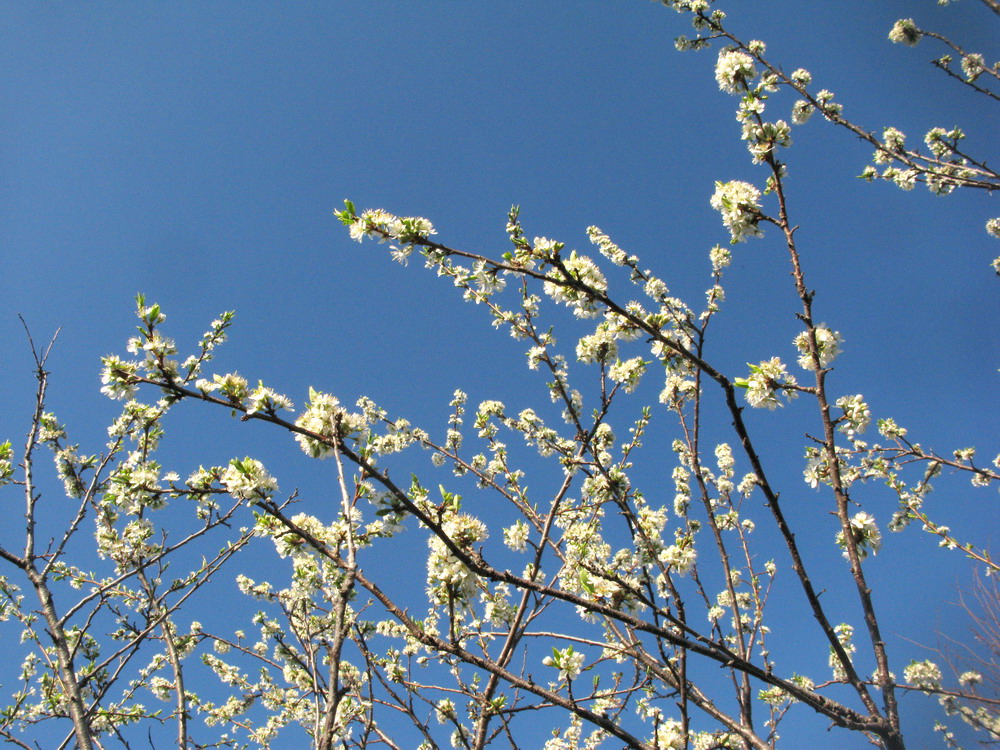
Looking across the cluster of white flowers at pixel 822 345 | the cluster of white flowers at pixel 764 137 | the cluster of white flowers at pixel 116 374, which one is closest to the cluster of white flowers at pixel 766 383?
the cluster of white flowers at pixel 822 345

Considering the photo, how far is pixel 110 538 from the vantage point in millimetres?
5852

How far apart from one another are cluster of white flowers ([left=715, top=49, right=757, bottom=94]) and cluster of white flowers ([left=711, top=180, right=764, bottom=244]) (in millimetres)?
1244

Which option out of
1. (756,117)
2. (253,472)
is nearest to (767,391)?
(756,117)

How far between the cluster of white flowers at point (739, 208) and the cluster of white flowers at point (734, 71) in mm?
1244

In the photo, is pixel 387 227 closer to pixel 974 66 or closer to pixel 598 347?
pixel 598 347

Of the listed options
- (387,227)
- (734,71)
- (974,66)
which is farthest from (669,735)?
(974,66)

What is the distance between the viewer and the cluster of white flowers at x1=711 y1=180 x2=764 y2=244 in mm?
3418

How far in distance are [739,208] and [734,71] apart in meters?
1.49

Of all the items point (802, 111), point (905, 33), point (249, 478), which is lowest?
point (249, 478)

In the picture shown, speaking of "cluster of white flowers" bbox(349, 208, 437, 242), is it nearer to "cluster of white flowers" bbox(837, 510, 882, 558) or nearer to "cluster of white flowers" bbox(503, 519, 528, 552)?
"cluster of white flowers" bbox(503, 519, 528, 552)

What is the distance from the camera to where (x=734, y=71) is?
419 cm

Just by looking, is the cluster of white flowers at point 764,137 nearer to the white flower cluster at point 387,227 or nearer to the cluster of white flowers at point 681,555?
the white flower cluster at point 387,227

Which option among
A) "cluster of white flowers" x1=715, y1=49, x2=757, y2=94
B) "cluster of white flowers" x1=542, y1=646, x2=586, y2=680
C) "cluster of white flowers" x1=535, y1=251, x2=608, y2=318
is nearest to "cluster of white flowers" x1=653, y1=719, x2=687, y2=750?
"cluster of white flowers" x1=542, y1=646, x2=586, y2=680

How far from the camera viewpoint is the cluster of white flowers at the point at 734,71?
165 inches
